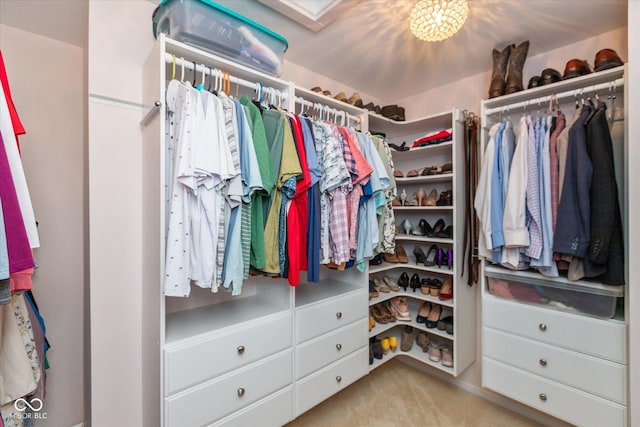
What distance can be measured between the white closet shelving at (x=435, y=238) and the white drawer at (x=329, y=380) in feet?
0.72

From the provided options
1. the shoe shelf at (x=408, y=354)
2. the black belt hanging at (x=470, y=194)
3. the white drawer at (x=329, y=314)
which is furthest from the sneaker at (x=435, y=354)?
the white drawer at (x=329, y=314)

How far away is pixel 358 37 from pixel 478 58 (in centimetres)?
88

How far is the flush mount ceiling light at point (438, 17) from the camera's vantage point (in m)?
1.15

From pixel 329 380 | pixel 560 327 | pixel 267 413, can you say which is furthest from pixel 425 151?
pixel 267 413

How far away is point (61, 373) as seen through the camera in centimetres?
153

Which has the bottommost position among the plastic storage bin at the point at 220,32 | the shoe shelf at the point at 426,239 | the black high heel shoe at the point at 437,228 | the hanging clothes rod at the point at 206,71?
the shoe shelf at the point at 426,239

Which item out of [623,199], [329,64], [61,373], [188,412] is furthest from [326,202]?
[61,373]

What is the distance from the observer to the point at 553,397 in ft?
4.87

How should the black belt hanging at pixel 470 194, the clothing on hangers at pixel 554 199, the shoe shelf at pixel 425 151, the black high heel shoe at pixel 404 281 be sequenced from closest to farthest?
the clothing on hangers at pixel 554 199 → the black belt hanging at pixel 470 194 → the shoe shelf at pixel 425 151 → the black high heel shoe at pixel 404 281

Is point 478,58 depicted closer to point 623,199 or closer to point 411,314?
point 623,199

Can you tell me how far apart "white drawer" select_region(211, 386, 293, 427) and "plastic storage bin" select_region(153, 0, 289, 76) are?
163 cm

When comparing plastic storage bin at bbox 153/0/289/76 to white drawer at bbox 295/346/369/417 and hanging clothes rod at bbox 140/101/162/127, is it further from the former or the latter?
white drawer at bbox 295/346/369/417

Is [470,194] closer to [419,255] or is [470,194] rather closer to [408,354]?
[419,255]

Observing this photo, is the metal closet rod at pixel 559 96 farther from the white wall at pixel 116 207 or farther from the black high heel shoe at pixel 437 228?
the white wall at pixel 116 207
